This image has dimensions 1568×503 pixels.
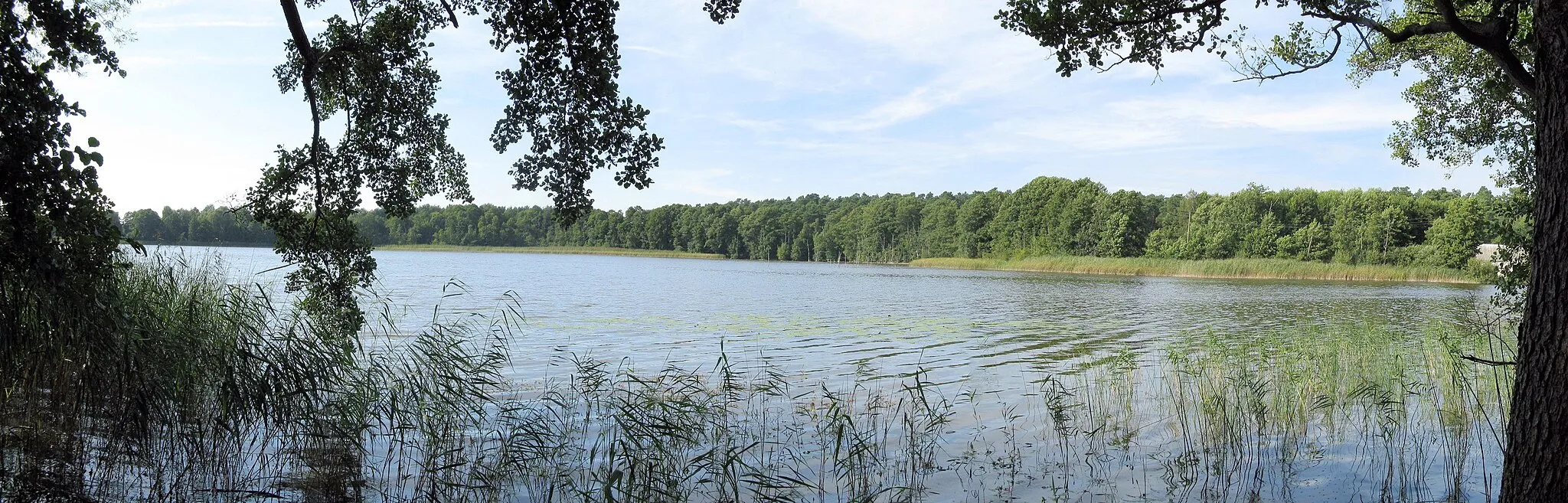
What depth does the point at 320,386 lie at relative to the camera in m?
6.21

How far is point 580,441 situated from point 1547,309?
6.18 metres

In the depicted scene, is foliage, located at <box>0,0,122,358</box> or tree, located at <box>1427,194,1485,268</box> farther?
tree, located at <box>1427,194,1485,268</box>

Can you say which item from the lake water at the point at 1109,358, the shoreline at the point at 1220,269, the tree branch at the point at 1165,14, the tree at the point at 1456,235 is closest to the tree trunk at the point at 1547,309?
the lake water at the point at 1109,358

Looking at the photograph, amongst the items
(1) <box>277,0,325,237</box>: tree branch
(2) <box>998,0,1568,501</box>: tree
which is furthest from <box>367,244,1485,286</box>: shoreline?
(1) <box>277,0,325,237</box>: tree branch

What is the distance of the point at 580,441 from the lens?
705 centimetres

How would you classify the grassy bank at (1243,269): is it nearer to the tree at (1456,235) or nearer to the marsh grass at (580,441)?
the tree at (1456,235)

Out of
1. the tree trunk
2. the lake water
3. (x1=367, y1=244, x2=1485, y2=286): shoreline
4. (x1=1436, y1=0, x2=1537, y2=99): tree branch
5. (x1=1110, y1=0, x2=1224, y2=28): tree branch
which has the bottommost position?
the lake water

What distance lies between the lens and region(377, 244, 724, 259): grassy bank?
101 meters

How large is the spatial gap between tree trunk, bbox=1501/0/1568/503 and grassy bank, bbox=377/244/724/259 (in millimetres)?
96200

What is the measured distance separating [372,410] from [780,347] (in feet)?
27.8

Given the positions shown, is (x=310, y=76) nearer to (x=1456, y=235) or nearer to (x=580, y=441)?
(x=580, y=441)

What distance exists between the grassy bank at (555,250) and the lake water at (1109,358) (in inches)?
2653

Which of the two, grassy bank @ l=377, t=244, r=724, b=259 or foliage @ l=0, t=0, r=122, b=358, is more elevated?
foliage @ l=0, t=0, r=122, b=358

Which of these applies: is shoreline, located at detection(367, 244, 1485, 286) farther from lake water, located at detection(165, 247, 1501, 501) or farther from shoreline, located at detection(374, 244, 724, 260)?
shoreline, located at detection(374, 244, 724, 260)
